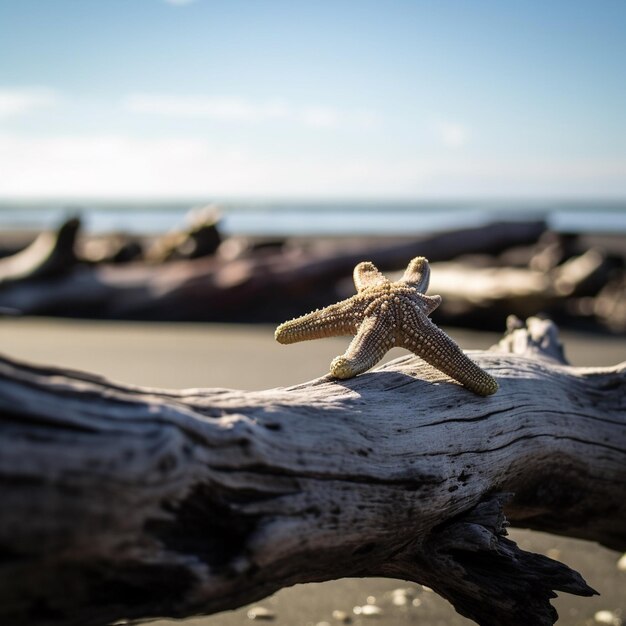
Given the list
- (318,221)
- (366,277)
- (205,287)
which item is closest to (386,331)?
(366,277)

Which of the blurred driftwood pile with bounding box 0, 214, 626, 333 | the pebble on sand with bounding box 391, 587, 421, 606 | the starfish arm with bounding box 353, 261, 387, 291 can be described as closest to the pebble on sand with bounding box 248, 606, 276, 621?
the pebble on sand with bounding box 391, 587, 421, 606

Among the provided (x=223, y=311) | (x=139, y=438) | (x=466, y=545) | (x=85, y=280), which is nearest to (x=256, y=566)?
(x=139, y=438)

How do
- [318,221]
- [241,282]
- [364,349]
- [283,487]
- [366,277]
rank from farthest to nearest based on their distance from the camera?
[318,221] < [241,282] < [366,277] < [364,349] < [283,487]

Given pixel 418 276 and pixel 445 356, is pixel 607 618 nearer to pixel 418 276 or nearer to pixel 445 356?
pixel 445 356

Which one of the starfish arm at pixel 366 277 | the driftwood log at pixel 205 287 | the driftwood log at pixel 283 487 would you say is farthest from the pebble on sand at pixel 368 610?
the driftwood log at pixel 205 287

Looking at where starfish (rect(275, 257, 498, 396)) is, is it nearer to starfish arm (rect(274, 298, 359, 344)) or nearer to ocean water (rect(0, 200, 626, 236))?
starfish arm (rect(274, 298, 359, 344))

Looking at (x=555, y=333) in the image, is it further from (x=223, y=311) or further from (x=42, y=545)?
(x=223, y=311)
